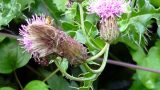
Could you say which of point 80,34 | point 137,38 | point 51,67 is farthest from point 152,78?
point 51,67

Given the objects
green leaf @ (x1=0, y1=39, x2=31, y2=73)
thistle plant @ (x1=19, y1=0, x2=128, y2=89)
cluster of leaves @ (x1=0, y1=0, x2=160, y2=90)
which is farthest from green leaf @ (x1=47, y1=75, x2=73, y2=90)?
thistle plant @ (x1=19, y1=0, x2=128, y2=89)

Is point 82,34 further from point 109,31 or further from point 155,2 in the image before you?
point 155,2

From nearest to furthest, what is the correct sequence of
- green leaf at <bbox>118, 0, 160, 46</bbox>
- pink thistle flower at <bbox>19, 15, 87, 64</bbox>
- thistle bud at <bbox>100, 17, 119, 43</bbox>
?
pink thistle flower at <bbox>19, 15, 87, 64</bbox> → thistle bud at <bbox>100, 17, 119, 43</bbox> → green leaf at <bbox>118, 0, 160, 46</bbox>

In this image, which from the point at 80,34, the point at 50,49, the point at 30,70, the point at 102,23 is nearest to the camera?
the point at 50,49

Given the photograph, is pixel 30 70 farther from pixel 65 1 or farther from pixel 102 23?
pixel 102 23

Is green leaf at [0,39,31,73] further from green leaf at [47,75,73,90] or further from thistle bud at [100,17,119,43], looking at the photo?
thistle bud at [100,17,119,43]

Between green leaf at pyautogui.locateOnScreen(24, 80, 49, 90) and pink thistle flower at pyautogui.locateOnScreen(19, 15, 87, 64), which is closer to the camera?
pink thistle flower at pyautogui.locateOnScreen(19, 15, 87, 64)

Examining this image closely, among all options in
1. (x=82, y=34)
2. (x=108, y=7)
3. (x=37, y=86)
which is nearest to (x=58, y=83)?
(x=37, y=86)
